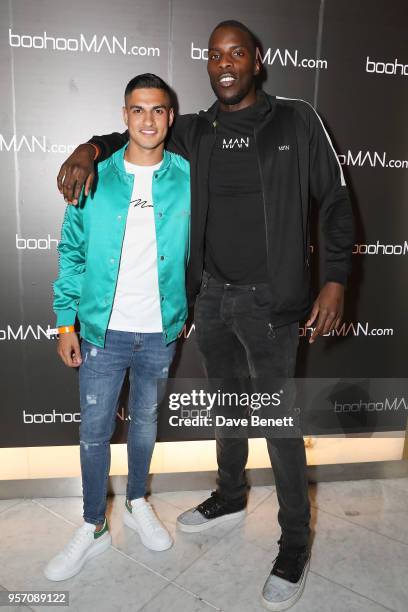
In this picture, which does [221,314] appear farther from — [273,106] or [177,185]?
[273,106]

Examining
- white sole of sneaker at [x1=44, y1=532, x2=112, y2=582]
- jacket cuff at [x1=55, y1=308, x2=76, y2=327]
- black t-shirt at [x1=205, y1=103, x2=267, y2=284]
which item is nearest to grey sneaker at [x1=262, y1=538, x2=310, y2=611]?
white sole of sneaker at [x1=44, y1=532, x2=112, y2=582]

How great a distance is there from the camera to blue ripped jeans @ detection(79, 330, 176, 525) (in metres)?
1.92

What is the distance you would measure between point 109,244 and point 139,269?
0.14 m

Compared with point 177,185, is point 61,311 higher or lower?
lower

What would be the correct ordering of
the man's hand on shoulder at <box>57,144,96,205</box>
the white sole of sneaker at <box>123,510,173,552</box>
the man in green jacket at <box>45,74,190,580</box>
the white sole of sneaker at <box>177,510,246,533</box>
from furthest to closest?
the white sole of sneaker at <box>177,510,246,533</box>, the white sole of sneaker at <box>123,510,173,552</box>, the man in green jacket at <box>45,74,190,580</box>, the man's hand on shoulder at <box>57,144,96,205</box>

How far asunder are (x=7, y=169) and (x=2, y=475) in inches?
58.6

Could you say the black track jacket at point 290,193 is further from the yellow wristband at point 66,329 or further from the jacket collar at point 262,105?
the yellow wristband at point 66,329

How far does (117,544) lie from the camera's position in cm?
218

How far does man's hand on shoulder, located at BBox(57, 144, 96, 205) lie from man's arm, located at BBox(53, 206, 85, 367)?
0.23 meters

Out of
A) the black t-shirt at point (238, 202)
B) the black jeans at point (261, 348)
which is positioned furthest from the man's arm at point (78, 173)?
the black jeans at point (261, 348)

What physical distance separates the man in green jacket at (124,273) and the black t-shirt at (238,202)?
13 cm

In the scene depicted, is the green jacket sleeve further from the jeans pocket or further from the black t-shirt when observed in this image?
the jeans pocket

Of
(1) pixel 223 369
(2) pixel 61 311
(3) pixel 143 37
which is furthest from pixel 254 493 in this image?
(3) pixel 143 37

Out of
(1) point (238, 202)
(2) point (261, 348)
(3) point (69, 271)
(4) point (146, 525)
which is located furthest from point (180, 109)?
(4) point (146, 525)
